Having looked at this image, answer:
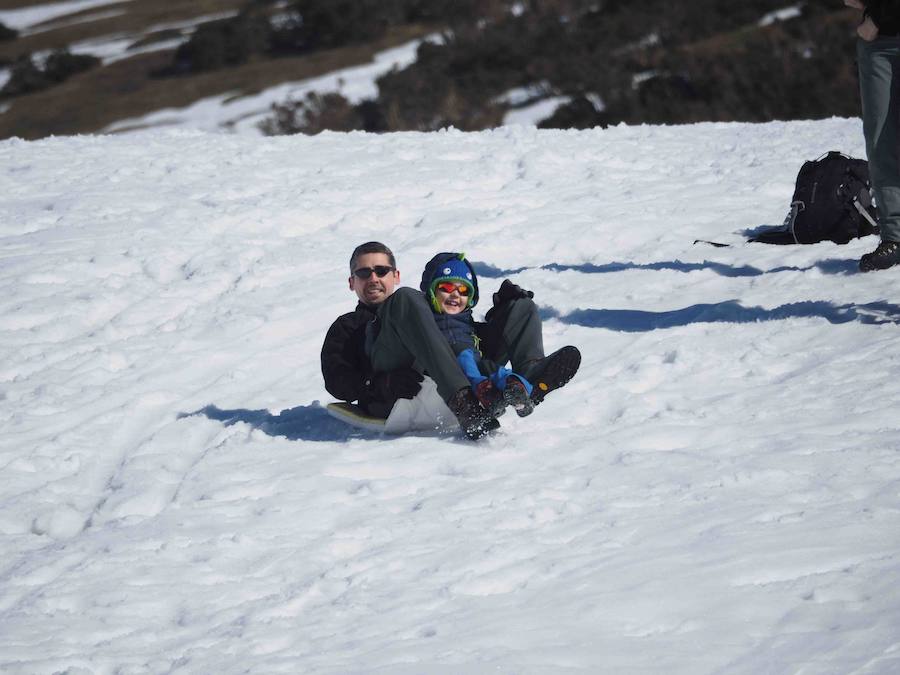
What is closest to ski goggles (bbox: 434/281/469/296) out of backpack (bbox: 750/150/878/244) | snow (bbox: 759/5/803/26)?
backpack (bbox: 750/150/878/244)

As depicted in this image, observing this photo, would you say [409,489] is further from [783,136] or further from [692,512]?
[783,136]

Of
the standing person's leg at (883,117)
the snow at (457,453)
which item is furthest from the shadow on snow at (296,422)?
the standing person's leg at (883,117)

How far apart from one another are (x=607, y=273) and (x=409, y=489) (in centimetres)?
324

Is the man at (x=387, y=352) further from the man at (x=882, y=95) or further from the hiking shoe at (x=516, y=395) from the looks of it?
the man at (x=882, y=95)

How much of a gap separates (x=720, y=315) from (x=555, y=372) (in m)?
1.89

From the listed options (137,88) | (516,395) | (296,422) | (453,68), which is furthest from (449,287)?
(137,88)

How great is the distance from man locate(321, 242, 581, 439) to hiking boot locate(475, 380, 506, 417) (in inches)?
1.1

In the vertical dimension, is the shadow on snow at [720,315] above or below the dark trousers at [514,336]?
below

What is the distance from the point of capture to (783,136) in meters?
9.98

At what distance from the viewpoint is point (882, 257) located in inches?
229

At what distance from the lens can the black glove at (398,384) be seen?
4.43 metres

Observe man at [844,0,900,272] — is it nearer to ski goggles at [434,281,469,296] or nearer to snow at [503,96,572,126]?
ski goggles at [434,281,469,296]

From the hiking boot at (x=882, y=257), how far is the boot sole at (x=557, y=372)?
2621 mm

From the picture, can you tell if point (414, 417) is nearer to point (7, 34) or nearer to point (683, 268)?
point (683, 268)
